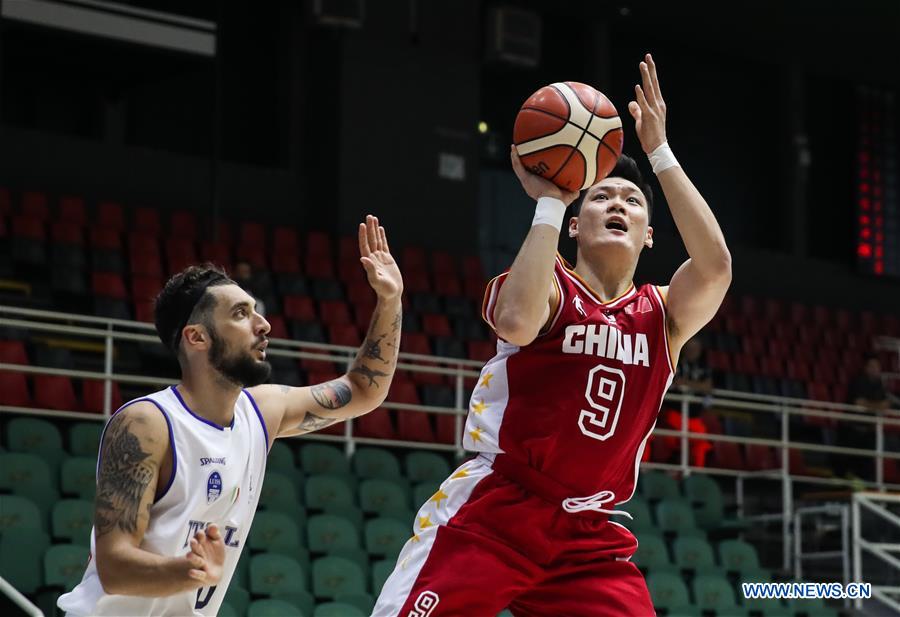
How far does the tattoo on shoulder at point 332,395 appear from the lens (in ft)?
14.8

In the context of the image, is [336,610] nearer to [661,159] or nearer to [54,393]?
[54,393]

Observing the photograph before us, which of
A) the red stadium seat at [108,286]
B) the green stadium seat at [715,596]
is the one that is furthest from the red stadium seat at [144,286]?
the green stadium seat at [715,596]

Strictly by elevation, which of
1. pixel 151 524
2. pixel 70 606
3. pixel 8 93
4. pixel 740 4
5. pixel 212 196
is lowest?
pixel 70 606

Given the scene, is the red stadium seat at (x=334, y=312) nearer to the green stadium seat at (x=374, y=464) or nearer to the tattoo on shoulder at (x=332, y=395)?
the green stadium seat at (x=374, y=464)

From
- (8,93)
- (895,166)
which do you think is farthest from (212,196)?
(895,166)

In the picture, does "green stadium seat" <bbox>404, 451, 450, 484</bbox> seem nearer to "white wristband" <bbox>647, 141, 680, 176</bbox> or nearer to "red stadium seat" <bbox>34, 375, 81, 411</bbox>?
"red stadium seat" <bbox>34, 375, 81, 411</bbox>

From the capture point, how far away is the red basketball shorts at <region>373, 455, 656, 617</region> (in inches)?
159

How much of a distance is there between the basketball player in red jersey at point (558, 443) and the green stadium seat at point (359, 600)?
3802mm

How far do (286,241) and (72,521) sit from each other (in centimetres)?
643

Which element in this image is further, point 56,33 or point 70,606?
point 56,33

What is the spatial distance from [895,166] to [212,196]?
934cm

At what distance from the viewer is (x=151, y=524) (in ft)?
12.7

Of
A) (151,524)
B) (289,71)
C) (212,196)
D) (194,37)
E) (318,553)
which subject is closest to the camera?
(151,524)

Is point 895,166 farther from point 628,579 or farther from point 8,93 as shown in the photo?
point 628,579
